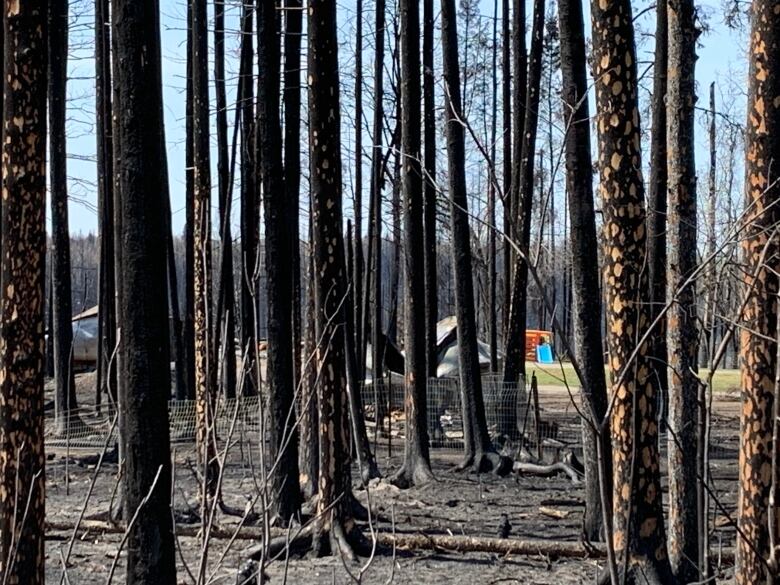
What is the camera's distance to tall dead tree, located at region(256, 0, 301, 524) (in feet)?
32.6

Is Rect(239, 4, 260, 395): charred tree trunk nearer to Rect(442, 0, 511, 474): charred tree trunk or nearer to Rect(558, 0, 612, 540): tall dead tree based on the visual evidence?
Rect(442, 0, 511, 474): charred tree trunk

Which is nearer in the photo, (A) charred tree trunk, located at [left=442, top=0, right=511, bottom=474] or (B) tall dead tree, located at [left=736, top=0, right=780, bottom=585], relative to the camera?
(B) tall dead tree, located at [left=736, top=0, right=780, bottom=585]

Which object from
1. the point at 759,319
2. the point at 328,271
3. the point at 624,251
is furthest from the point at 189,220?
the point at 759,319

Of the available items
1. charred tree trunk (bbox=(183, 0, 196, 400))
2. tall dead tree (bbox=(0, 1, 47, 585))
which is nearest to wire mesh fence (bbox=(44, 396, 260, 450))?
charred tree trunk (bbox=(183, 0, 196, 400))

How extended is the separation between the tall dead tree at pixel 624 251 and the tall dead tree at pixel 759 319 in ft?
2.28

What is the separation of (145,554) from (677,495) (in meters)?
4.12

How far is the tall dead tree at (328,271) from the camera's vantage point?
902cm

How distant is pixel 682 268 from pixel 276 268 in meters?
4.13

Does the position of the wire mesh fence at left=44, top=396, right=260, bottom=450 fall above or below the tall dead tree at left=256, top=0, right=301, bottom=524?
below

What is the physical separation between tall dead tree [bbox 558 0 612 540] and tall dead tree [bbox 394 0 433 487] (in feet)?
14.8

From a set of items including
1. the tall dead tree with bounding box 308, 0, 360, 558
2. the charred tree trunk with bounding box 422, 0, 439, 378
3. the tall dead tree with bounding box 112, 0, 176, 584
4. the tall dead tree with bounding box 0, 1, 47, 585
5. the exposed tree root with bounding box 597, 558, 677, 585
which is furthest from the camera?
the charred tree trunk with bounding box 422, 0, 439, 378

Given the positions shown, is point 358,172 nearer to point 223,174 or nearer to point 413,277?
point 223,174

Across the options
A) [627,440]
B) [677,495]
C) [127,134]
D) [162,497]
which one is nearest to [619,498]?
[627,440]

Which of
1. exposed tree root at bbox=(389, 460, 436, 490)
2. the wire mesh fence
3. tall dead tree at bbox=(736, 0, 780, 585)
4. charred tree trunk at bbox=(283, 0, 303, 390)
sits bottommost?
exposed tree root at bbox=(389, 460, 436, 490)
